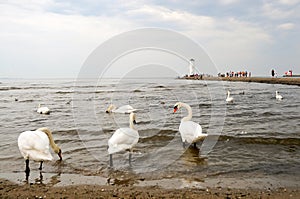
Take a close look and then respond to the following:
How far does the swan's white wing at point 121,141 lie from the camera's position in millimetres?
7715

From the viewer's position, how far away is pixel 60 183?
6410 millimetres

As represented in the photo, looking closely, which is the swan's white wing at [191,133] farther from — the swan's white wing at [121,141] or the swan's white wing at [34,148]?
the swan's white wing at [34,148]

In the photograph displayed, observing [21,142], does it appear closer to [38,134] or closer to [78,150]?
[38,134]

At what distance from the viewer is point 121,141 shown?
7.76m

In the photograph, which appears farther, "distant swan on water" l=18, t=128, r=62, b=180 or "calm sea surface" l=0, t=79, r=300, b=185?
"calm sea surface" l=0, t=79, r=300, b=185

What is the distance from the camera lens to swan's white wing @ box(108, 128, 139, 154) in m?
7.71

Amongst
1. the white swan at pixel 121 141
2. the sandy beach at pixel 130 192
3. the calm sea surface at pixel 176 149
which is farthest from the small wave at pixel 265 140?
the sandy beach at pixel 130 192

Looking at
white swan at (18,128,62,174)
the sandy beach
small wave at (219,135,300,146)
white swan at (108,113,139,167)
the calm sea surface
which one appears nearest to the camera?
the sandy beach

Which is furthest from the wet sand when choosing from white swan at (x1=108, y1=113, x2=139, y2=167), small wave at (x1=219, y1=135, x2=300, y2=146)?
small wave at (x1=219, y1=135, x2=300, y2=146)

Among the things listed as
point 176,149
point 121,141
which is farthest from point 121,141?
point 176,149

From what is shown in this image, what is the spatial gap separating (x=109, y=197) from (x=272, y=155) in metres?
5.61

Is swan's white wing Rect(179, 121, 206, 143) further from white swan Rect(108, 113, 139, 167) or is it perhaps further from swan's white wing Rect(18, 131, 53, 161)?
swan's white wing Rect(18, 131, 53, 161)

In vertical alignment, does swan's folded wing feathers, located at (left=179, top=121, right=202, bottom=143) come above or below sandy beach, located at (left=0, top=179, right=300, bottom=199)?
above

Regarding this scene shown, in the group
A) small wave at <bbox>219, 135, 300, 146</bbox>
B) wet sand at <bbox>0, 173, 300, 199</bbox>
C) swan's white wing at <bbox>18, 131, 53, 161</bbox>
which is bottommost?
wet sand at <bbox>0, 173, 300, 199</bbox>
